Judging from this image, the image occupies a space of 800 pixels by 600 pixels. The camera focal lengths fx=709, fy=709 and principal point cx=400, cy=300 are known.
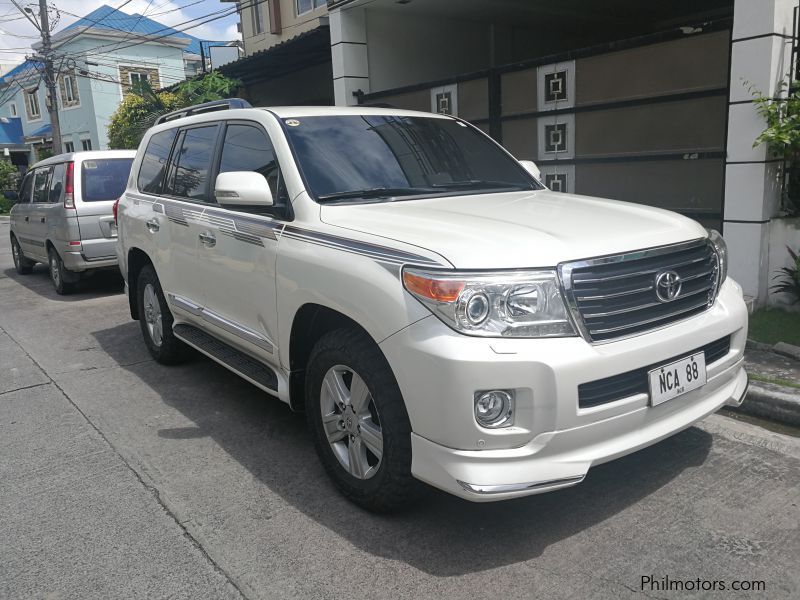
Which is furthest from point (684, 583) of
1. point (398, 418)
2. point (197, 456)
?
point (197, 456)

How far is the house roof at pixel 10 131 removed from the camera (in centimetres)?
4066

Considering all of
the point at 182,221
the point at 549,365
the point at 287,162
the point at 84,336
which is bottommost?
the point at 84,336

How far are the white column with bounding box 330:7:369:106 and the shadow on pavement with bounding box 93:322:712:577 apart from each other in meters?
7.36

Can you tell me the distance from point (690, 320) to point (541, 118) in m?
5.33

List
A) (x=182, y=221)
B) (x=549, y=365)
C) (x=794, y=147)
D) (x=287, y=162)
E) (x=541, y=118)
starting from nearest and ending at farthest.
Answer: (x=549, y=365) < (x=287, y=162) < (x=182, y=221) < (x=794, y=147) < (x=541, y=118)

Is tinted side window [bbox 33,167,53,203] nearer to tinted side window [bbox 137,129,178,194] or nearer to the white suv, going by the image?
tinted side window [bbox 137,129,178,194]

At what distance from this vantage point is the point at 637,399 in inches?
114

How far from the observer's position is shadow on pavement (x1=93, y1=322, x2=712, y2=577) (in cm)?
304

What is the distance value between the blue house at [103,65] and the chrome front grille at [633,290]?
102 feet

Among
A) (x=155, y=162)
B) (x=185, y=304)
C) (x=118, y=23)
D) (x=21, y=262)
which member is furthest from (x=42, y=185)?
(x=118, y=23)

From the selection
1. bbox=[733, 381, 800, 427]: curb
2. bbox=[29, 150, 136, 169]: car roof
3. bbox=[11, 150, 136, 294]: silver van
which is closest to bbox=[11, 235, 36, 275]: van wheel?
bbox=[11, 150, 136, 294]: silver van

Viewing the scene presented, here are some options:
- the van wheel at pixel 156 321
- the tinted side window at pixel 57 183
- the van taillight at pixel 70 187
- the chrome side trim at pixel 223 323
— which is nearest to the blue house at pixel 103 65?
the tinted side window at pixel 57 183

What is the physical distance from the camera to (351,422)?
3270 mm

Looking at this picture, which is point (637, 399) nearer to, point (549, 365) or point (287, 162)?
point (549, 365)
